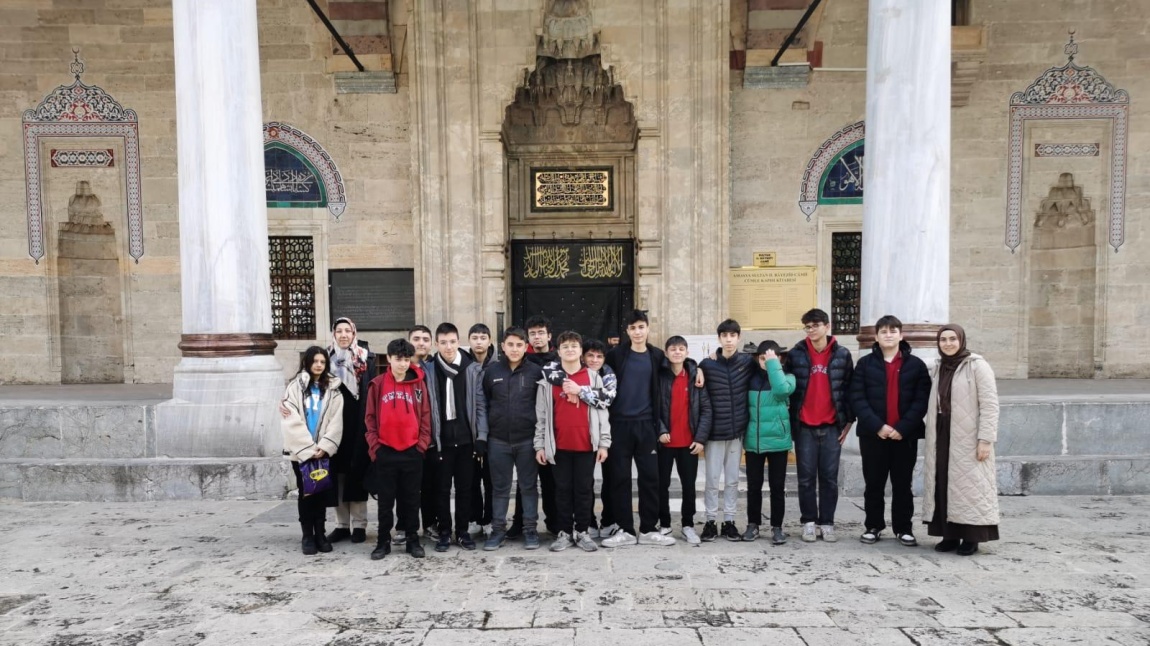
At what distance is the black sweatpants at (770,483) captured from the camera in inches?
177

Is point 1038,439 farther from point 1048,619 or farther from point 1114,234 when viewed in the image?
point 1114,234

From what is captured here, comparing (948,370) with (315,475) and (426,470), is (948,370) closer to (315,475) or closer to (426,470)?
(426,470)

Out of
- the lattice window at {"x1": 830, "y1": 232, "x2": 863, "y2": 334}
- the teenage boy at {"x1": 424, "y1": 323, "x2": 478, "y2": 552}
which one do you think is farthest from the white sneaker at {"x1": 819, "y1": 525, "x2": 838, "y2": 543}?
the lattice window at {"x1": 830, "y1": 232, "x2": 863, "y2": 334}

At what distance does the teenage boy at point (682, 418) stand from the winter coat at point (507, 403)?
0.86 meters

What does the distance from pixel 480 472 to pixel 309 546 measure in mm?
1181

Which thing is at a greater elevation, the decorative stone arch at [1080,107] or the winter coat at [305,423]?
the decorative stone arch at [1080,107]

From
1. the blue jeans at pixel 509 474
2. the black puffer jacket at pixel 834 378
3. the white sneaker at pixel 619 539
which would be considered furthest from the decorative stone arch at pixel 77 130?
the black puffer jacket at pixel 834 378

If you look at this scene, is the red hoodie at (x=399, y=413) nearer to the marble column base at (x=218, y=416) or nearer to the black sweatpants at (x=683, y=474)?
the black sweatpants at (x=683, y=474)

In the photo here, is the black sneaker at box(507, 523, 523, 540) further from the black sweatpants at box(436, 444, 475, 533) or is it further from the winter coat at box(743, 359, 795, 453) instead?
the winter coat at box(743, 359, 795, 453)

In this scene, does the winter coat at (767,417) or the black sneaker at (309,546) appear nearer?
the black sneaker at (309,546)

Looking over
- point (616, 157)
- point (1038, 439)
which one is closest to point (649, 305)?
point (616, 157)

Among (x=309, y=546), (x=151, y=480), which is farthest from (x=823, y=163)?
(x=151, y=480)

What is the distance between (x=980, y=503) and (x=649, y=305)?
5.69m

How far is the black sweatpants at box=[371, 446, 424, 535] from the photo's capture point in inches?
165
